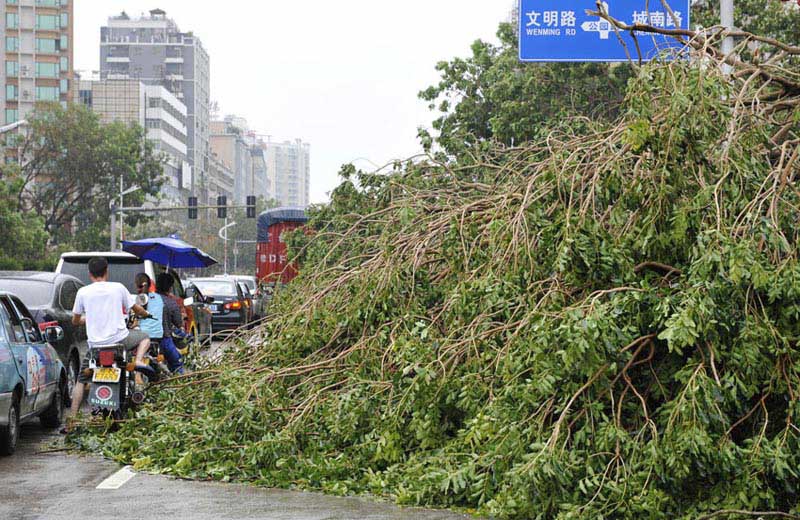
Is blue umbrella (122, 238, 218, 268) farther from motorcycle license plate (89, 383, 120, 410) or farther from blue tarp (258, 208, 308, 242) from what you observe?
motorcycle license plate (89, 383, 120, 410)

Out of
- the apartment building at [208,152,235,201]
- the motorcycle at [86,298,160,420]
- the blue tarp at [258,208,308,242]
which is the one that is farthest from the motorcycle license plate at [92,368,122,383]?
the apartment building at [208,152,235,201]

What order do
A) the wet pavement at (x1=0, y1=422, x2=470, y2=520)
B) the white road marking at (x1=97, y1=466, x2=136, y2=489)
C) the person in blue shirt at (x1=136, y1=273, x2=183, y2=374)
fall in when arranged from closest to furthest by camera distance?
the wet pavement at (x1=0, y1=422, x2=470, y2=520) → the white road marking at (x1=97, y1=466, x2=136, y2=489) → the person in blue shirt at (x1=136, y1=273, x2=183, y2=374)

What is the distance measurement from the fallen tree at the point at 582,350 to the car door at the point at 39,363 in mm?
1065

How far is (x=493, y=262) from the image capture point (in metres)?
9.72

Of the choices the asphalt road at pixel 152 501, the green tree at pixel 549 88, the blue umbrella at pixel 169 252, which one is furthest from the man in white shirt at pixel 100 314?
the green tree at pixel 549 88

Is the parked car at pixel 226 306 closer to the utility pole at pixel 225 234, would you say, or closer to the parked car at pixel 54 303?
the parked car at pixel 54 303

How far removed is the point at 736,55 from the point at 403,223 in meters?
3.39

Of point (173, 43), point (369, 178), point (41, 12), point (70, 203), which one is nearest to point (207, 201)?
point (173, 43)

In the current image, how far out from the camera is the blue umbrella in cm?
2411

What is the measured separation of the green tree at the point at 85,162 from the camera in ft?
227

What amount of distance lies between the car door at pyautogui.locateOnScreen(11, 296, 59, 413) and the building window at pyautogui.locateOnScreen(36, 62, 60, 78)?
106111 mm

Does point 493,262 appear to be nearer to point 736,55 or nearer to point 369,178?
point 736,55

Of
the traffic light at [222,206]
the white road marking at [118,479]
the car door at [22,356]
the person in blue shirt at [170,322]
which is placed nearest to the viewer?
the white road marking at [118,479]

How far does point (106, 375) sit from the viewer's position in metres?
11.7
